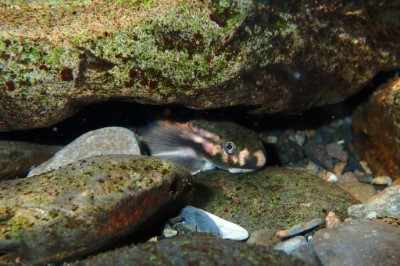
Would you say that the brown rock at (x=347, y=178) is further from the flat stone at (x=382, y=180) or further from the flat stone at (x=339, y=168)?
the flat stone at (x=382, y=180)

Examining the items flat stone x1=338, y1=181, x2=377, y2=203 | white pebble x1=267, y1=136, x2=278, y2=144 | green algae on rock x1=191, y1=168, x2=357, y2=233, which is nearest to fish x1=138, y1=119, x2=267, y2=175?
green algae on rock x1=191, y1=168, x2=357, y2=233

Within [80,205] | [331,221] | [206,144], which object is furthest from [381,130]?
[80,205]

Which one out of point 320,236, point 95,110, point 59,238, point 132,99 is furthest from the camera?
point 95,110

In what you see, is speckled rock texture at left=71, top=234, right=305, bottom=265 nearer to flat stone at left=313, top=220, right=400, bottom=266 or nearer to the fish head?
flat stone at left=313, top=220, right=400, bottom=266

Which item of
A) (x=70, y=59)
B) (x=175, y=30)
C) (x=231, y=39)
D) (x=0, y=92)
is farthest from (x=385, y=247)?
(x=0, y=92)

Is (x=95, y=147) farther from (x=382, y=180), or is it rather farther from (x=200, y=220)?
(x=382, y=180)

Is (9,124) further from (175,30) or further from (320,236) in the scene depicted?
(320,236)
